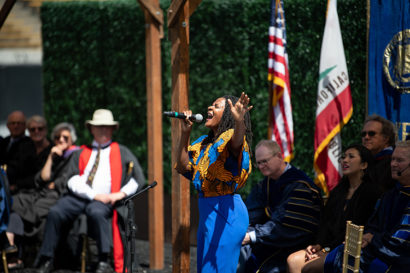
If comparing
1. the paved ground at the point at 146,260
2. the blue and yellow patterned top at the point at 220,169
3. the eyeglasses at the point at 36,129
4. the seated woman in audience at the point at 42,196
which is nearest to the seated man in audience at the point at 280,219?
the blue and yellow patterned top at the point at 220,169

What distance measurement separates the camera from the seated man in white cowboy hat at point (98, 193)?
22.5 ft

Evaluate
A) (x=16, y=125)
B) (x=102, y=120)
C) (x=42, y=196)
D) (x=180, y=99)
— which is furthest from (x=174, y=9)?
(x=16, y=125)

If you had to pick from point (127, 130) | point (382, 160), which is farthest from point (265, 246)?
point (127, 130)

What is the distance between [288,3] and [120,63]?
245 cm

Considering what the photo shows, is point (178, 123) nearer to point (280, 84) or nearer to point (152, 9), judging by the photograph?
point (280, 84)

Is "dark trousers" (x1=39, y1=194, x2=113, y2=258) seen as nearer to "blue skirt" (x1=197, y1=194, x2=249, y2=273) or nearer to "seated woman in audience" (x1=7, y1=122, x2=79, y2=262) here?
"seated woman in audience" (x1=7, y1=122, x2=79, y2=262)

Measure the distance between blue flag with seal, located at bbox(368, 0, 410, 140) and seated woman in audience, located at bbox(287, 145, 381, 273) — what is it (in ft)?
2.73

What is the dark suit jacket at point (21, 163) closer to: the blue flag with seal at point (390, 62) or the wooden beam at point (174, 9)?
the wooden beam at point (174, 9)

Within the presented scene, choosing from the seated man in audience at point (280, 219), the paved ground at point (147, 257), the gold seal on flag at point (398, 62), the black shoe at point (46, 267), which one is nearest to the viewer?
the seated man in audience at point (280, 219)

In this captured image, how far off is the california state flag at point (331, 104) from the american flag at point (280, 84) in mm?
298

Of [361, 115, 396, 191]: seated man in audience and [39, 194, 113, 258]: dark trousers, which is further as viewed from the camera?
[39, 194, 113, 258]: dark trousers

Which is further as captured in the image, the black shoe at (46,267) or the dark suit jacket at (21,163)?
the dark suit jacket at (21,163)

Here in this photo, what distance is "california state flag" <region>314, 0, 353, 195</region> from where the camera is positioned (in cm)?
634

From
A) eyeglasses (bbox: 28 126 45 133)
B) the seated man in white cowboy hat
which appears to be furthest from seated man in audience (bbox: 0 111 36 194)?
the seated man in white cowboy hat
